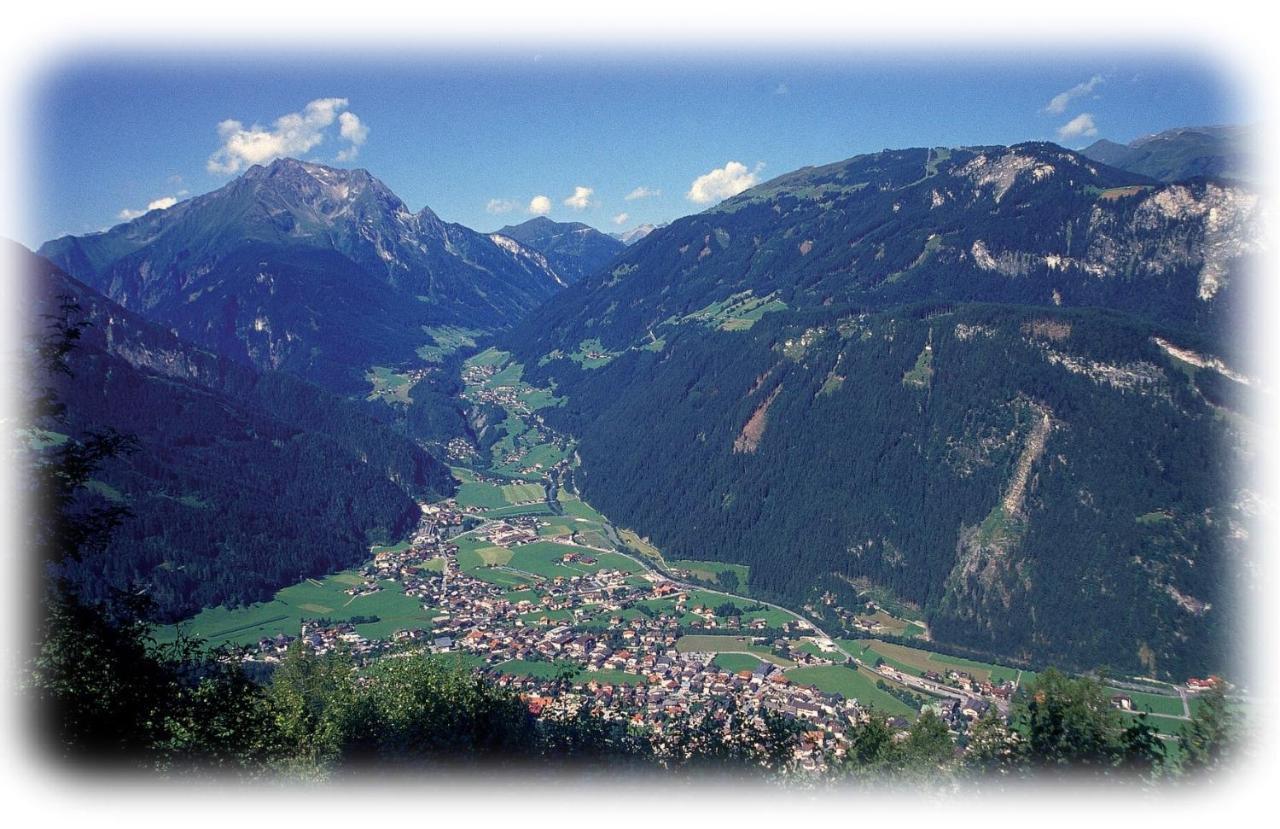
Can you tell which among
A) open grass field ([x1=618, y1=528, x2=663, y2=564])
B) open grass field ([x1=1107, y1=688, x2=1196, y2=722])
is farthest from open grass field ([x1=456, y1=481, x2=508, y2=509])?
open grass field ([x1=1107, y1=688, x2=1196, y2=722])

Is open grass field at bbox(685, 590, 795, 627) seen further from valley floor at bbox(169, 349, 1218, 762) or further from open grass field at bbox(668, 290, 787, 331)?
open grass field at bbox(668, 290, 787, 331)

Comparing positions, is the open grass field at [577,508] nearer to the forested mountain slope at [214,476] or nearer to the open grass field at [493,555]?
the open grass field at [493,555]

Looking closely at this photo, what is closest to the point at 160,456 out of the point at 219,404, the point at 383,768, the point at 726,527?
the point at 219,404

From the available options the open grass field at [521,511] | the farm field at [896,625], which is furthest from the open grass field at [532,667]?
the open grass field at [521,511]

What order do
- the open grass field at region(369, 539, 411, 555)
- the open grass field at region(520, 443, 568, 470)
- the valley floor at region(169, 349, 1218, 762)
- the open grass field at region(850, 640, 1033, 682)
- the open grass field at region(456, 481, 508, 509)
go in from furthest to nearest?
the open grass field at region(520, 443, 568, 470)
the open grass field at region(456, 481, 508, 509)
the open grass field at region(369, 539, 411, 555)
the open grass field at region(850, 640, 1033, 682)
the valley floor at region(169, 349, 1218, 762)

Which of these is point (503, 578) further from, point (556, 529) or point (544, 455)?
point (544, 455)
